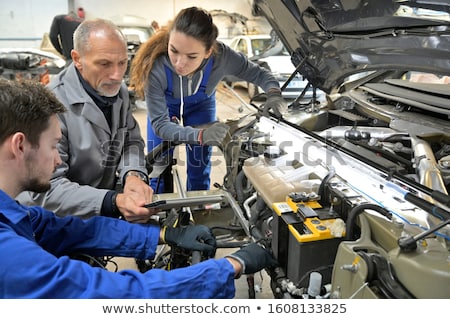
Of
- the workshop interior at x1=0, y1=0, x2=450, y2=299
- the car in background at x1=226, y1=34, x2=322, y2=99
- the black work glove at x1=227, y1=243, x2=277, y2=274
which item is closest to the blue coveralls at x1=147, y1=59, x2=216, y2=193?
the workshop interior at x1=0, y1=0, x2=450, y2=299

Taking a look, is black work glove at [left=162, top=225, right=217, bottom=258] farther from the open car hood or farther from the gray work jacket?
the open car hood

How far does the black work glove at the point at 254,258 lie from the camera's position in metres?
1.07

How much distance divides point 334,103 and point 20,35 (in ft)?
36.0

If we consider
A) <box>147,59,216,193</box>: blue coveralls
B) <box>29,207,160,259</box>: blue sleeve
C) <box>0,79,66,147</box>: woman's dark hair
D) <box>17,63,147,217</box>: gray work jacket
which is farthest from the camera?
<box>147,59,216,193</box>: blue coveralls

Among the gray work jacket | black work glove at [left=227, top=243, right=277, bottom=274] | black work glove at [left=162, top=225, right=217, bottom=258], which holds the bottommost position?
black work glove at [left=162, top=225, right=217, bottom=258]

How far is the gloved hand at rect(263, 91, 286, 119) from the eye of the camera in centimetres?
193

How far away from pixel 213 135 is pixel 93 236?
85 cm

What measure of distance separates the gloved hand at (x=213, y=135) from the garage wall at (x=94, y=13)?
900cm

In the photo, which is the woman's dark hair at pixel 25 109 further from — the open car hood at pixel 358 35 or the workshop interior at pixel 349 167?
the open car hood at pixel 358 35

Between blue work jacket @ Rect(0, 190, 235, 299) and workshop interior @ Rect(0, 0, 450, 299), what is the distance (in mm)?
233

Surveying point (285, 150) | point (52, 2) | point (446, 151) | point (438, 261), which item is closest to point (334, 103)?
point (285, 150)

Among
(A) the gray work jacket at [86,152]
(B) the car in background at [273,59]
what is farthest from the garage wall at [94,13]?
(A) the gray work jacket at [86,152]

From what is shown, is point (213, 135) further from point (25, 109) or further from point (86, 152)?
point (25, 109)

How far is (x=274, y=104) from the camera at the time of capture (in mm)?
1985
